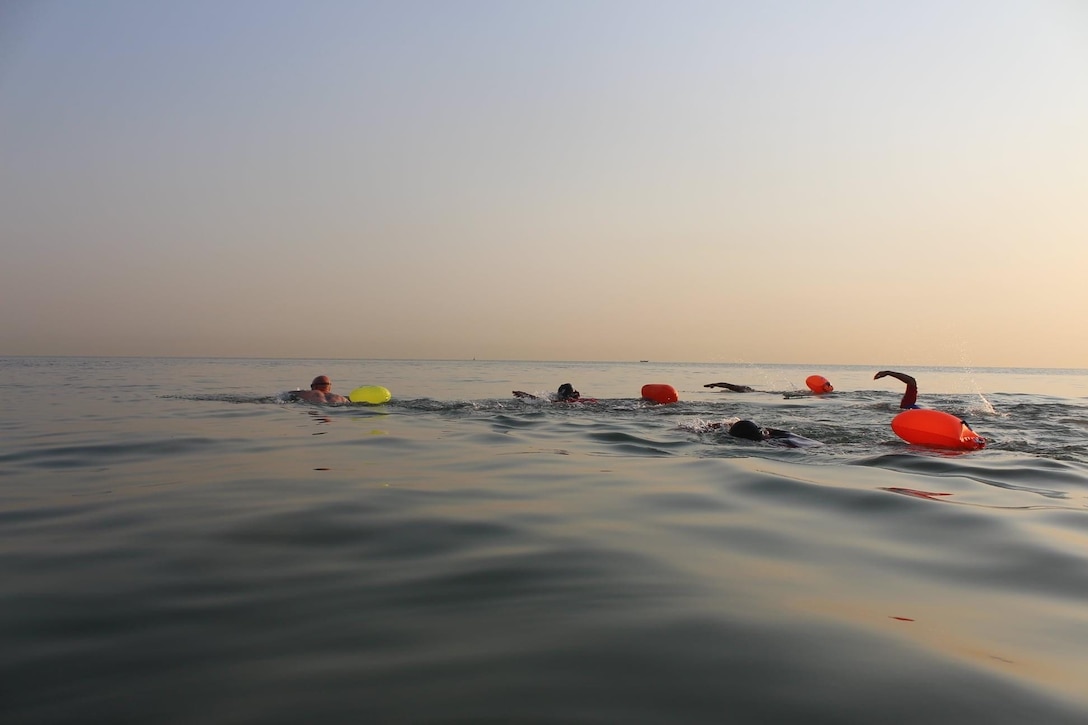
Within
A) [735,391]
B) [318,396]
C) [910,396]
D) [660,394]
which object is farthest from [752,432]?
[735,391]

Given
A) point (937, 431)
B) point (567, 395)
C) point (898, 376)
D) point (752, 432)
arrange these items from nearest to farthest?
point (937, 431), point (752, 432), point (898, 376), point (567, 395)

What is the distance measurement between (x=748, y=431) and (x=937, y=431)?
2.61 m

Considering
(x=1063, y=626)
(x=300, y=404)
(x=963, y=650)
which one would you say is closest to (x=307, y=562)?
(x=963, y=650)

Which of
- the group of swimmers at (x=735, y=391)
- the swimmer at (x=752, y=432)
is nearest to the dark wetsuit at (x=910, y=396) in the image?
the group of swimmers at (x=735, y=391)

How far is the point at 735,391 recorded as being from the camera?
2592cm

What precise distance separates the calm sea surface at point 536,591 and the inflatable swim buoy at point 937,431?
1.52m

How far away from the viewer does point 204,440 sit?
912 cm

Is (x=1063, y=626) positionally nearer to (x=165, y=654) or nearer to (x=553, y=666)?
(x=553, y=666)

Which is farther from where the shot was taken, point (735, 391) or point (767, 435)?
point (735, 391)

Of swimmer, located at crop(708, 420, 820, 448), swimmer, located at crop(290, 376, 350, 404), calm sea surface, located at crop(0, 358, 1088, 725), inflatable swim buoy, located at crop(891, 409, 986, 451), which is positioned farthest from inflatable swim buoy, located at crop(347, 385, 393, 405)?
inflatable swim buoy, located at crop(891, 409, 986, 451)

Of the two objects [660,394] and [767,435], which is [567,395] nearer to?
[660,394]

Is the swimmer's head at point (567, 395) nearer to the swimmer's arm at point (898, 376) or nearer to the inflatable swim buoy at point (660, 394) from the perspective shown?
the inflatable swim buoy at point (660, 394)

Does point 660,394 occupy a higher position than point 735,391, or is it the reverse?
point 660,394

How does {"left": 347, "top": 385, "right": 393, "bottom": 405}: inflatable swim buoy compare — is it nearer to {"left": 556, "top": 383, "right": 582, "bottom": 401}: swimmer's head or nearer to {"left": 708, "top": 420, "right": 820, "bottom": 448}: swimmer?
{"left": 556, "top": 383, "right": 582, "bottom": 401}: swimmer's head
